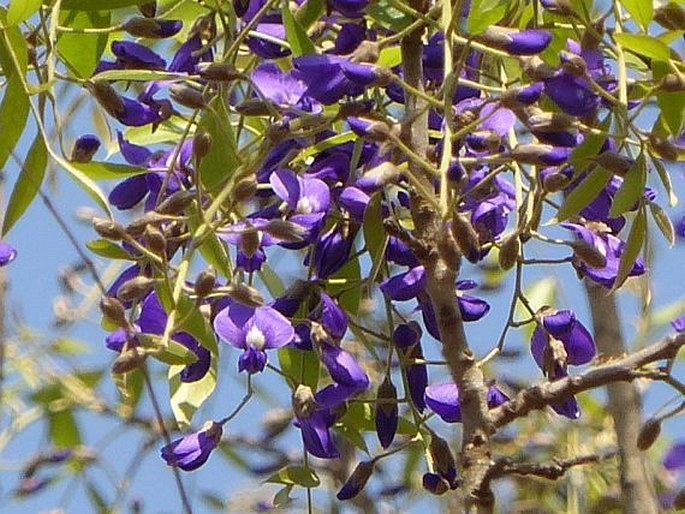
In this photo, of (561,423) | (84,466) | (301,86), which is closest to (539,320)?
(301,86)

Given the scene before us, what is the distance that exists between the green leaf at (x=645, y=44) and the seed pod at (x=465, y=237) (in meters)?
0.12

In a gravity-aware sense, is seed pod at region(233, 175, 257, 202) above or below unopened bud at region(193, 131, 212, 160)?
below

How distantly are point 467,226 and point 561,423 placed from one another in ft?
3.60

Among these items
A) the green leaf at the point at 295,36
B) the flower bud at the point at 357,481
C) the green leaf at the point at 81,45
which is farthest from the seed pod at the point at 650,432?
the green leaf at the point at 81,45

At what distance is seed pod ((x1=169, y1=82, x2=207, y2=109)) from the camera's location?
81cm

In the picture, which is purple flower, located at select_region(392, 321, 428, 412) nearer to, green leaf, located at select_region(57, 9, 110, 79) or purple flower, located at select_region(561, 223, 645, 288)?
purple flower, located at select_region(561, 223, 645, 288)

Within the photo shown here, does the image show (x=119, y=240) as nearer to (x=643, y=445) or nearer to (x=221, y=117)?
(x=221, y=117)

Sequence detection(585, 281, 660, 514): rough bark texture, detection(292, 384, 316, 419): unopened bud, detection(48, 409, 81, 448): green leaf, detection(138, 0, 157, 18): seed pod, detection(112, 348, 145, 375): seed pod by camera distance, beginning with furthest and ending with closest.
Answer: detection(48, 409, 81, 448): green leaf → detection(585, 281, 660, 514): rough bark texture → detection(138, 0, 157, 18): seed pod → detection(292, 384, 316, 419): unopened bud → detection(112, 348, 145, 375): seed pod

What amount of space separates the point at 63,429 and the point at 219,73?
3.09 ft

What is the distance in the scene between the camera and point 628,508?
1.02 meters

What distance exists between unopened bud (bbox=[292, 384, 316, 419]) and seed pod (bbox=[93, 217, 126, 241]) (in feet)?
0.43

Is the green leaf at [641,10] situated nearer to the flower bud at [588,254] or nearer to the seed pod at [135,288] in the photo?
the flower bud at [588,254]

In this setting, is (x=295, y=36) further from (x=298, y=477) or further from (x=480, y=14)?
(x=298, y=477)

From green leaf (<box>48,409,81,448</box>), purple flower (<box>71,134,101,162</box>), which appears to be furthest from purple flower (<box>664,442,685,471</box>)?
green leaf (<box>48,409,81,448</box>)
